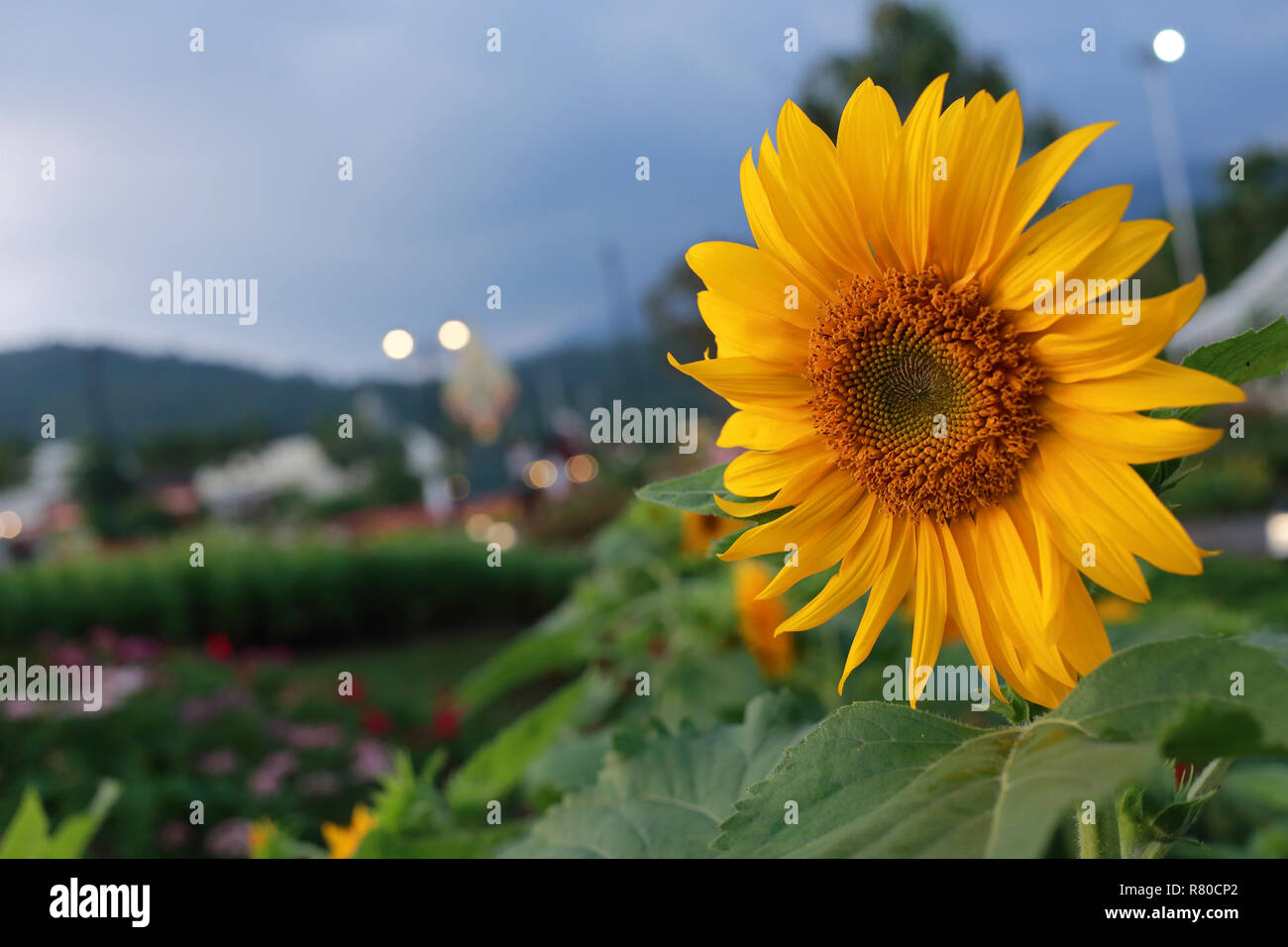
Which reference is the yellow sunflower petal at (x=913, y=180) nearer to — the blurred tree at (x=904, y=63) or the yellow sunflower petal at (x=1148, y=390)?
the yellow sunflower petal at (x=1148, y=390)

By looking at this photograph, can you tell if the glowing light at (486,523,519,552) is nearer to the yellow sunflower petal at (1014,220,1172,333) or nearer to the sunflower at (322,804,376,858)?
the sunflower at (322,804,376,858)

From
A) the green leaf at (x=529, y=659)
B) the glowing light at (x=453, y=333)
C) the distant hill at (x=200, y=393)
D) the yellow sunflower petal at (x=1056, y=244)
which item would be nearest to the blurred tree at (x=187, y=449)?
the distant hill at (x=200, y=393)

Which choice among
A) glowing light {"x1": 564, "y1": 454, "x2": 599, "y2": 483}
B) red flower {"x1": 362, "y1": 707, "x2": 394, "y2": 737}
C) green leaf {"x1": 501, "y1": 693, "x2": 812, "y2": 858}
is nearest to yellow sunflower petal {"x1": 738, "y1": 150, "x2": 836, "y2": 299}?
green leaf {"x1": 501, "y1": 693, "x2": 812, "y2": 858}

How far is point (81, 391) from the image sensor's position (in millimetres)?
53750

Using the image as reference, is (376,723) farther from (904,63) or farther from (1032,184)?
(904,63)

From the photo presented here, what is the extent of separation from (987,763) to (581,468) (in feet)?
77.6

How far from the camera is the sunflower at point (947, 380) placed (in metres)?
0.81

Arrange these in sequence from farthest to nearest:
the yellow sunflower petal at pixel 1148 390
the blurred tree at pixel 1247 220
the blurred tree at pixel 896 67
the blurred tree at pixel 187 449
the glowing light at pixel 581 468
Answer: the blurred tree at pixel 187 449
the blurred tree at pixel 1247 220
the blurred tree at pixel 896 67
the glowing light at pixel 581 468
the yellow sunflower petal at pixel 1148 390

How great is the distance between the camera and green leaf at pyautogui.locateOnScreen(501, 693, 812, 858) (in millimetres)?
1089

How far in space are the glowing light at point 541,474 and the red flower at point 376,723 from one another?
14.4 m

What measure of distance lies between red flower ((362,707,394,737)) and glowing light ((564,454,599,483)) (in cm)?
1520

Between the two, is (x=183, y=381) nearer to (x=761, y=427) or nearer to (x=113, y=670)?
(x=113, y=670)
